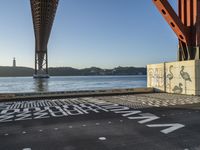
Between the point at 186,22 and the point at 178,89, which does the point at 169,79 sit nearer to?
the point at 178,89

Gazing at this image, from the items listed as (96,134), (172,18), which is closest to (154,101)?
(172,18)

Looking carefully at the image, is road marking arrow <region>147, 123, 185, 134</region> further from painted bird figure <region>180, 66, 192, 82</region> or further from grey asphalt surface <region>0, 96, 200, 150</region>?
painted bird figure <region>180, 66, 192, 82</region>

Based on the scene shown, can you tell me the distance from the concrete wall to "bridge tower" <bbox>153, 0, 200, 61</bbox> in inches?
70.7

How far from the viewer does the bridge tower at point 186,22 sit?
2791 centimetres

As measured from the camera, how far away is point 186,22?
29766mm

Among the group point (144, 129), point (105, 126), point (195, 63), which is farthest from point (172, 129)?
point (195, 63)

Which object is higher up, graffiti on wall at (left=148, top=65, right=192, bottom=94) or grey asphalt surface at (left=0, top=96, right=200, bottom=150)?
graffiti on wall at (left=148, top=65, right=192, bottom=94)

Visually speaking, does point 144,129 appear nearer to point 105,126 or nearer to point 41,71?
point 105,126

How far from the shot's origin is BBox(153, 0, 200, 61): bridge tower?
91.6 feet

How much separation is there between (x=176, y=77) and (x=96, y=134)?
2232cm

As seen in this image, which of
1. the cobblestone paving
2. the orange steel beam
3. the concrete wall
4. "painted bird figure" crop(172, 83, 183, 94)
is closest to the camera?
the cobblestone paving

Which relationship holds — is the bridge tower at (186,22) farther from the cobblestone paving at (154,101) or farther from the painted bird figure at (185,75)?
the cobblestone paving at (154,101)

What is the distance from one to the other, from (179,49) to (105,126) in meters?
23.8

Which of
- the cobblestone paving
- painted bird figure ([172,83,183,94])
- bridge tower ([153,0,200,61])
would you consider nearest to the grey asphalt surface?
the cobblestone paving
